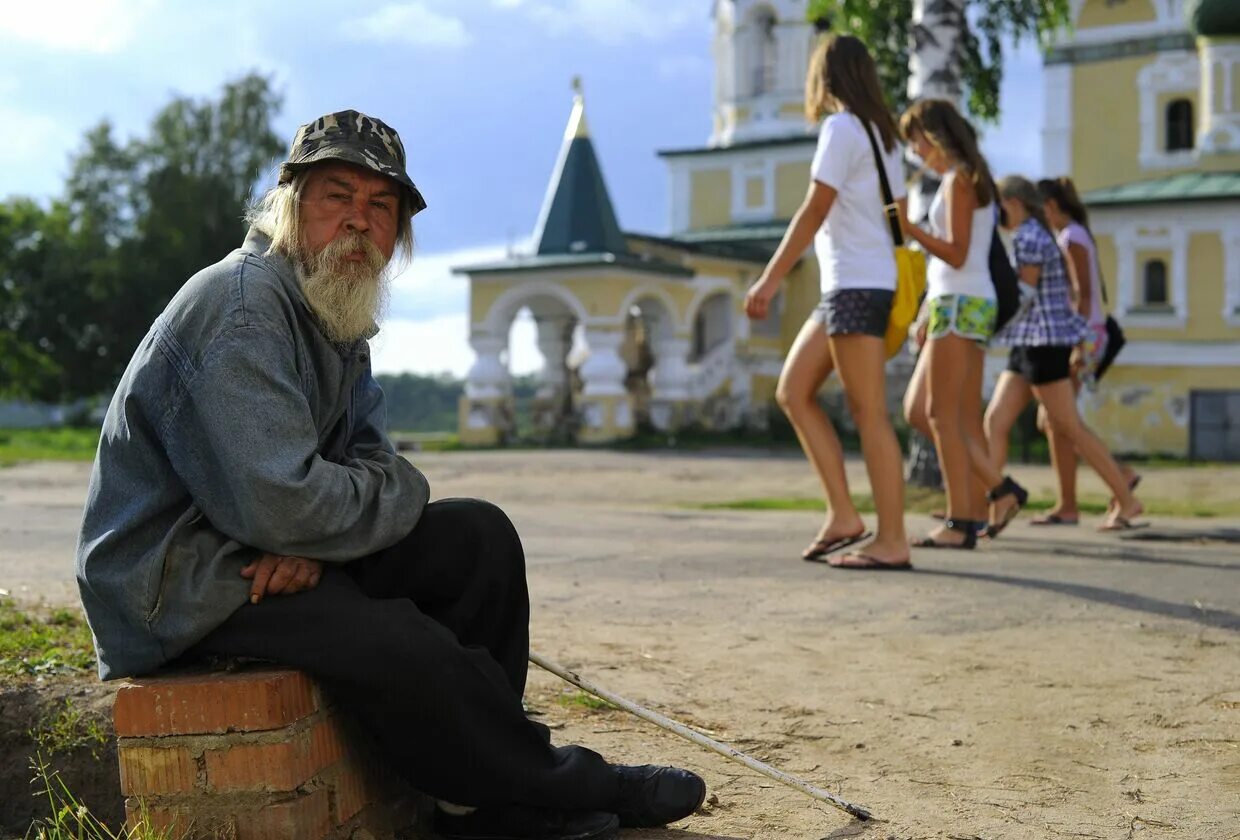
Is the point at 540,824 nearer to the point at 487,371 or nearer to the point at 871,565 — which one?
the point at 871,565

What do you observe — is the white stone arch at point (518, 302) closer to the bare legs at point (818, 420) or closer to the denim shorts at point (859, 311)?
the bare legs at point (818, 420)

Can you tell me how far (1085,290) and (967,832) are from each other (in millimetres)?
6849

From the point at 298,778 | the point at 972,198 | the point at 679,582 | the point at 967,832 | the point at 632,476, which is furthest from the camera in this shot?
the point at 632,476

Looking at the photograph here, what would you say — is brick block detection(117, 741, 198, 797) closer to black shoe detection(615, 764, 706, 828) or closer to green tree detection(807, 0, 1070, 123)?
black shoe detection(615, 764, 706, 828)

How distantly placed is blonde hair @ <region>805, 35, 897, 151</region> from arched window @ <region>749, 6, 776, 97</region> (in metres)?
31.6

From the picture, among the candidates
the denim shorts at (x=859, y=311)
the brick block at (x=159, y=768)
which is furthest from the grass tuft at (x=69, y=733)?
the denim shorts at (x=859, y=311)

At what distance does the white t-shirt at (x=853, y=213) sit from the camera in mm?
6887

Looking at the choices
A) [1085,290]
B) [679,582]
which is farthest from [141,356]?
[1085,290]

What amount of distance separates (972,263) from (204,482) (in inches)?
211

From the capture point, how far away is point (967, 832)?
315 centimetres

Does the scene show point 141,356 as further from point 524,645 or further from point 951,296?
point 951,296

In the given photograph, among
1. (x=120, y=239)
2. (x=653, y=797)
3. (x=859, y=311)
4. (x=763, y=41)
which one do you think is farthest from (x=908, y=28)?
(x=120, y=239)

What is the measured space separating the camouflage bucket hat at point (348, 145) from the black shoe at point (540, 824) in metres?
1.29

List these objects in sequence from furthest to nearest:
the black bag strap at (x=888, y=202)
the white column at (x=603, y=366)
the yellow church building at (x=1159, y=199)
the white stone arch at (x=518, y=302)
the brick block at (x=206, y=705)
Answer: the white stone arch at (x=518, y=302)
the yellow church building at (x=1159, y=199)
the white column at (x=603, y=366)
the black bag strap at (x=888, y=202)
the brick block at (x=206, y=705)
